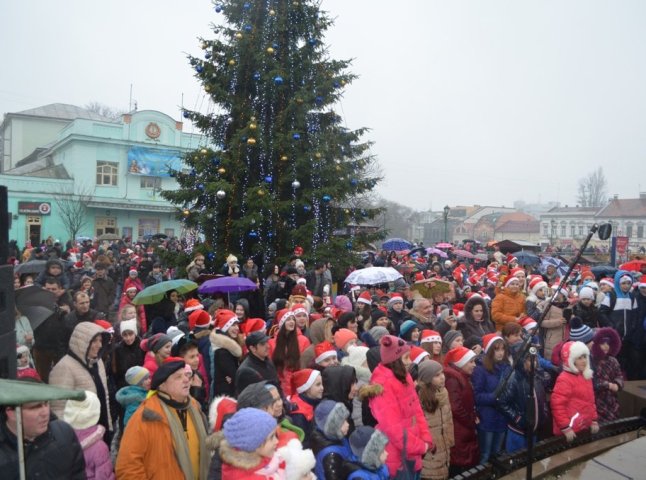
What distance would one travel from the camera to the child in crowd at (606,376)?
627 cm

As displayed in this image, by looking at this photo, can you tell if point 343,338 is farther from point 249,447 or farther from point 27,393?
point 27,393

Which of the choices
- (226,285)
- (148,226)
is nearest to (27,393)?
(226,285)

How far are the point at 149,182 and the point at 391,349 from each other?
4330 cm

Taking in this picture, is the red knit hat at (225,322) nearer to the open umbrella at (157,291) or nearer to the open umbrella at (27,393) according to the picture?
the open umbrella at (157,291)

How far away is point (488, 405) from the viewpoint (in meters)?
5.62

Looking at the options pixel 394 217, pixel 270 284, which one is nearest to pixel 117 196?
pixel 270 284

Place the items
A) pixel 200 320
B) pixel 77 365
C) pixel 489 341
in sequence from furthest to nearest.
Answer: pixel 200 320 < pixel 489 341 < pixel 77 365

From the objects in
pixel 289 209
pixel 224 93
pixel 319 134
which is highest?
pixel 224 93

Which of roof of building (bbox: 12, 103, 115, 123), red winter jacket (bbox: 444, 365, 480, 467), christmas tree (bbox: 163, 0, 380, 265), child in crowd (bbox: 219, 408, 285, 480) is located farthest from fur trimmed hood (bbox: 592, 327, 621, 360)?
roof of building (bbox: 12, 103, 115, 123)

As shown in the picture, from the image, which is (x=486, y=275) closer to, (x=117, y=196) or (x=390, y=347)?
(x=390, y=347)

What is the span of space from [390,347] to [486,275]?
12.7 meters

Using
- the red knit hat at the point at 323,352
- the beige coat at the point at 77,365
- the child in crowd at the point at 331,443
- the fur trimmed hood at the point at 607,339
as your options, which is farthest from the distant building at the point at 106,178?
the child in crowd at the point at 331,443

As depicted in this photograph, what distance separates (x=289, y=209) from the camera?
15227 mm

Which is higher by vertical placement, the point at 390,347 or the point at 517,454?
the point at 390,347
